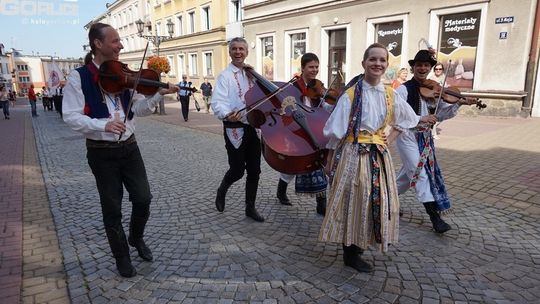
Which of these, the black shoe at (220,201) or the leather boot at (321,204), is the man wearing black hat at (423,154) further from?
the black shoe at (220,201)

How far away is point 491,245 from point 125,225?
372 centimetres

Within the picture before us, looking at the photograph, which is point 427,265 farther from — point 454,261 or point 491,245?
point 491,245

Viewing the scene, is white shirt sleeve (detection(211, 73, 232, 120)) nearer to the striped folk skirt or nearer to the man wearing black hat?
the striped folk skirt

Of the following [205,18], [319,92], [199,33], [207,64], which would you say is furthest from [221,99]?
[205,18]

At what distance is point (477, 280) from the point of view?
2.78 metres

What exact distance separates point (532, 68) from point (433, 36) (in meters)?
3.10

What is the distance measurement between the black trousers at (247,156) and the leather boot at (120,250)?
1381 millimetres

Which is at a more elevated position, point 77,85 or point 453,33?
point 453,33

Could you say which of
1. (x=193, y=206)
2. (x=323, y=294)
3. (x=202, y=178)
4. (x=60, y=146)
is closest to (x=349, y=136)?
(x=323, y=294)

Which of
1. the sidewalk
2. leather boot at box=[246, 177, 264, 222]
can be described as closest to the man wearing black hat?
leather boot at box=[246, 177, 264, 222]

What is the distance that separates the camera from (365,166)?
266cm

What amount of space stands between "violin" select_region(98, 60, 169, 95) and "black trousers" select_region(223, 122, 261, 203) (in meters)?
1.13

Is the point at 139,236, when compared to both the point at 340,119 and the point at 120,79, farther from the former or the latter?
the point at 340,119

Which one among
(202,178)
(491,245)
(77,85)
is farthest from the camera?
(202,178)
